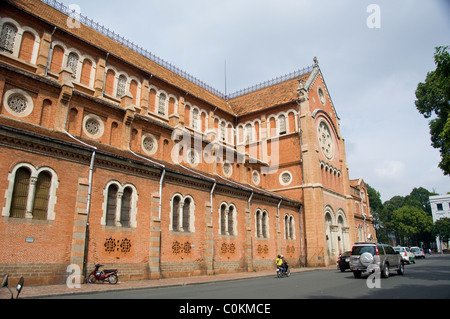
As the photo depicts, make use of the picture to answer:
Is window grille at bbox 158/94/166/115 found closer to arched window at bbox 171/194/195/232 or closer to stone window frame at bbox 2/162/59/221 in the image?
arched window at bbox 171/194/195/232

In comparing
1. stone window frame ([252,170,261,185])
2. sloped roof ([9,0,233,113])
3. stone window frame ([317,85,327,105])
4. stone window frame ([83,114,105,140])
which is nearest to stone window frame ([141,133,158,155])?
stone window frame ([83,114,105,140])

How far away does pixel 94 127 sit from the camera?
2230 cm

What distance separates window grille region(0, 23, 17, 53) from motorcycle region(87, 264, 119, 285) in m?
15.2

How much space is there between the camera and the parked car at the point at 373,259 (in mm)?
17531

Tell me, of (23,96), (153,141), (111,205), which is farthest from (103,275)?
(153,141)

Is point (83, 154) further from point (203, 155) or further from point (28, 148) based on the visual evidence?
point (203, 155)

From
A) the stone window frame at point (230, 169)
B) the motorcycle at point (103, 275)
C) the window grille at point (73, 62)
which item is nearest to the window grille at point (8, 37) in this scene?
the window grille at point (73, 62)

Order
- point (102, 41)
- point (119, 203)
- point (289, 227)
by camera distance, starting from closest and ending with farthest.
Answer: point (119, 203) → point (102, 41) → point (289, 227)

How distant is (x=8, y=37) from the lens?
21.3 metres

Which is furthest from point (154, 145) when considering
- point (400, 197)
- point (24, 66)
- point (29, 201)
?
point (400, 197)

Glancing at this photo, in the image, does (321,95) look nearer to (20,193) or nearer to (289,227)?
(289,227)

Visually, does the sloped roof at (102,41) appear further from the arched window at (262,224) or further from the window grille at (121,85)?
the arched window at (262,224)

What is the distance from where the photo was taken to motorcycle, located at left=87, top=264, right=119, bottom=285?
621 inches

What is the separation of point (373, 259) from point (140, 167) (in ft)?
45.5
